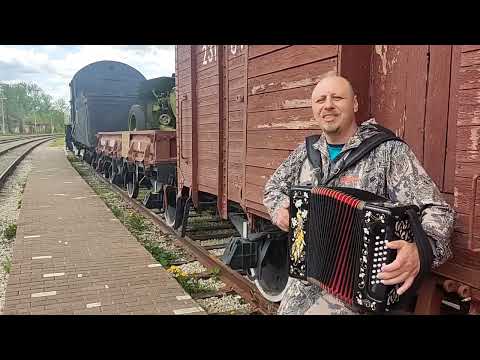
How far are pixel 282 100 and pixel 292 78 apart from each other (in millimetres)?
218

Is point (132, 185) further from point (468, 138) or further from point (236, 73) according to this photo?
point (468, 138)

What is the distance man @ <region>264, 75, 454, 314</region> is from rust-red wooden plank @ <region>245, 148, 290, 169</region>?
3.46 ft

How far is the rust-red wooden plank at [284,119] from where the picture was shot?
3.05 metres

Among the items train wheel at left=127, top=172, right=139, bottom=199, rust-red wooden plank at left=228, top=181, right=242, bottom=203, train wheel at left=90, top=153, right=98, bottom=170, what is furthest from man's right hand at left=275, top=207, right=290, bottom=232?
train wheel at left=90, top=153, right=98, bottom=170

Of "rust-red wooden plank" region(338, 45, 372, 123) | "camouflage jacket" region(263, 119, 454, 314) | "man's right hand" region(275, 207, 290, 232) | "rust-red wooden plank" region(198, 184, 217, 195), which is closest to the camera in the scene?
"camouflage jacket" region(263, 119, 454, 314)

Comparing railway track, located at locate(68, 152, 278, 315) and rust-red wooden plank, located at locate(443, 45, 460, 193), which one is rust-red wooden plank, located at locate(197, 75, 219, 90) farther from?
rust-red wooden plank, located at locate(443, 45, 460, 193)

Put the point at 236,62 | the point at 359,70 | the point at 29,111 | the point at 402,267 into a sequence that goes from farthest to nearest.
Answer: the point at 29,111 < the point at 236,62 < the point at 359,70 < the point at 402,267

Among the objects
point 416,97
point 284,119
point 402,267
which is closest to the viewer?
point 402,267

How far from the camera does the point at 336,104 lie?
2.02 m

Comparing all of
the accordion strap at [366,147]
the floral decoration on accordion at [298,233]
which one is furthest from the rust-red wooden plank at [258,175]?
the accordion strap at [366,147]

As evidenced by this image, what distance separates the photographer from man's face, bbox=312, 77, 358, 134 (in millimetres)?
2008

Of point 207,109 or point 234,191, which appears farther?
point 207,109

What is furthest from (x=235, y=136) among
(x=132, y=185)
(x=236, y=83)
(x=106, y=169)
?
(x=106, y=169)

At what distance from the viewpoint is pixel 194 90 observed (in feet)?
18.7
